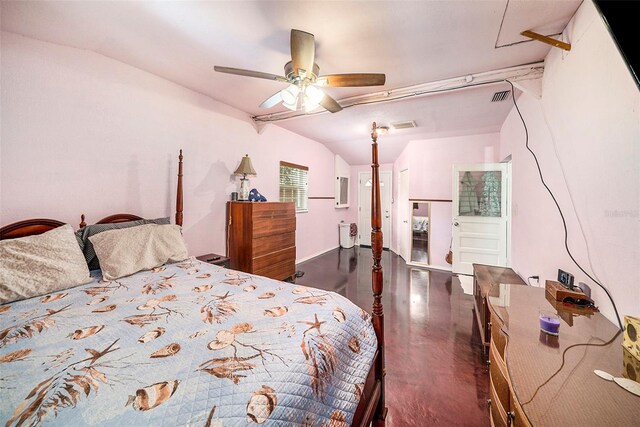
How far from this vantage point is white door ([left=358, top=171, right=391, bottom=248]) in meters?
6.14

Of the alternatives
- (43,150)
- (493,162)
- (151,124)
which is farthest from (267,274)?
(493,162)

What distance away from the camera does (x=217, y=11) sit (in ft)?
5.09

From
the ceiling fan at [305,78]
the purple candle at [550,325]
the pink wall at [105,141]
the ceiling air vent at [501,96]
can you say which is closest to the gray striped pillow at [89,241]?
the pink wall at [105,141]

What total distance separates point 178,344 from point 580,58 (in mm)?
2676

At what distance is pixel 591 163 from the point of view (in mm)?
1330

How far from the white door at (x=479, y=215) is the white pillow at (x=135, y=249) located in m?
4.12

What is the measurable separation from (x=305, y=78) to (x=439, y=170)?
349 cm

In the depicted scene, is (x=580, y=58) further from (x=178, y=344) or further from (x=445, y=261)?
(x=445, y=261)

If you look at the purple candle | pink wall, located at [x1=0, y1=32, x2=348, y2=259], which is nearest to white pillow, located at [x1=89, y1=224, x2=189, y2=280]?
pink wall, located at [x1=0, y1=32, x2=348, y2=259]

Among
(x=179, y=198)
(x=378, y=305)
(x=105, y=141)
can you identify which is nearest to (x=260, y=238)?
(x=179, y=198)

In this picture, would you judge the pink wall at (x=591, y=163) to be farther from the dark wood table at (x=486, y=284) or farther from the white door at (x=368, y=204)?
the white door at (x=368, y=204)

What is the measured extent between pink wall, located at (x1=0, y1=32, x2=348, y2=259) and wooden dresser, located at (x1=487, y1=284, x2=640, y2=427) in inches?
119

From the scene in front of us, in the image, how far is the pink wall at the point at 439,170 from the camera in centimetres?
412

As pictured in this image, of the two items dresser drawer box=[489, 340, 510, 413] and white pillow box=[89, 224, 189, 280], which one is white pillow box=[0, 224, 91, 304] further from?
dresser drawer box=[489, 340, 510, 413]
